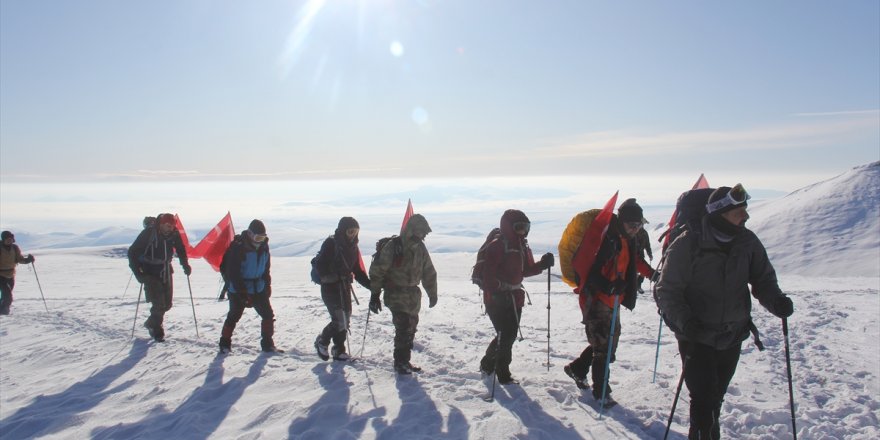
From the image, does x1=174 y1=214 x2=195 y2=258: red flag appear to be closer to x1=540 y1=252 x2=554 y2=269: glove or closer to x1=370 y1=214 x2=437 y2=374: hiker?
x1=370 y1=214 x2=437 y2=374: hiker

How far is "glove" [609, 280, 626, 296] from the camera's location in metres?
5.37

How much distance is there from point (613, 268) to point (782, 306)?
5.67ft

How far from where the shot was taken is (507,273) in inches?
238

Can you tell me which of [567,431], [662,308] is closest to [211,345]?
[567,431]

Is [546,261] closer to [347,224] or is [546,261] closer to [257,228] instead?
[347,224]

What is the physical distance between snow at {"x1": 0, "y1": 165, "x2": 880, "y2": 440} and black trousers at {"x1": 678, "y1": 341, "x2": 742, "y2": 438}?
32.7 inches

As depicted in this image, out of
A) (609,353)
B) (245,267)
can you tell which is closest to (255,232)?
(245,267)

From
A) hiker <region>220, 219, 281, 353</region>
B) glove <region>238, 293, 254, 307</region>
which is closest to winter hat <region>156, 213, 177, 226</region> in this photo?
hiker <region>220, 219, 281, 353</region>

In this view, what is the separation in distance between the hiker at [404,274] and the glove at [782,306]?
12.2 feet

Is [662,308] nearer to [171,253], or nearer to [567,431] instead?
[567,431]

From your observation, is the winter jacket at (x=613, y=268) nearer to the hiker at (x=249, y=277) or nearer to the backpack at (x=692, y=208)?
the backpack at (x=692, y=208)

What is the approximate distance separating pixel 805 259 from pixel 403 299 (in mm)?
46141

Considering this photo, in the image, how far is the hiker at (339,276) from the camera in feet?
23.7

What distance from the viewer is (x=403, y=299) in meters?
6.51
